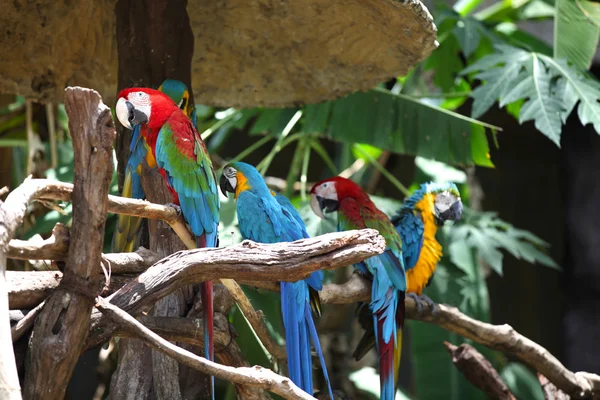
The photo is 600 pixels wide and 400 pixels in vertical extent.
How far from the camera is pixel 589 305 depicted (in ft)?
9.91

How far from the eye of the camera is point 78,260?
1.06 metres

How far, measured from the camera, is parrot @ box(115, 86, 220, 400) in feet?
4.70

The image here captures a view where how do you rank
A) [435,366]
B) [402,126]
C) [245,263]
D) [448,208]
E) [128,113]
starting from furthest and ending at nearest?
[435,366] < [402,126] < [448,208] < [128,113] < [245,263]

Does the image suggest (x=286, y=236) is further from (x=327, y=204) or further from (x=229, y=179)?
(x=327, y=204)

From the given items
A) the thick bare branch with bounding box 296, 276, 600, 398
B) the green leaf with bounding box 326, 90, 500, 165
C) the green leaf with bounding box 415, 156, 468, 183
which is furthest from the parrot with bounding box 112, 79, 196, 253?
the green leaf with bounding box 415, 156, 468, 183

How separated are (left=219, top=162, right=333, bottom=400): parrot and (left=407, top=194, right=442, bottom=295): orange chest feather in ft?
1.48

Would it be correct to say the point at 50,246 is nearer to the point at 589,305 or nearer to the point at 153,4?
the point at 153,4

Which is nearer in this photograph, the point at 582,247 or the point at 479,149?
the point at 479,149

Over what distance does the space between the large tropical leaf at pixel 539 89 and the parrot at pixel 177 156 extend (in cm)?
95

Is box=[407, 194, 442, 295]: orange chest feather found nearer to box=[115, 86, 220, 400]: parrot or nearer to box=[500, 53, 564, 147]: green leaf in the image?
box=[500, 53, 564, 147]: green leaf

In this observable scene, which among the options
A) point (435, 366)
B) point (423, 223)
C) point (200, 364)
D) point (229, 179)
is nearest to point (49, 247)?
point (200, 364)

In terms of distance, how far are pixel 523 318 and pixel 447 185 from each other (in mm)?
2087

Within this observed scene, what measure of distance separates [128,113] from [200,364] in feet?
1.86

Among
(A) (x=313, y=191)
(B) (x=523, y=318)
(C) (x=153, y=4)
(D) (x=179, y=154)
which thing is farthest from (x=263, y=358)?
(B) (x=523, y=318)
